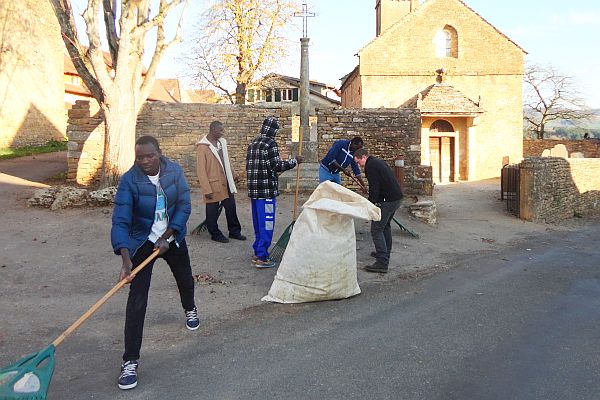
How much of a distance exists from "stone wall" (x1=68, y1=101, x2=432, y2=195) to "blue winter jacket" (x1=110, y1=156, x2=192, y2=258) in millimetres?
9752

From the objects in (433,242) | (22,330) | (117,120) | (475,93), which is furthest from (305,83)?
(475,93)

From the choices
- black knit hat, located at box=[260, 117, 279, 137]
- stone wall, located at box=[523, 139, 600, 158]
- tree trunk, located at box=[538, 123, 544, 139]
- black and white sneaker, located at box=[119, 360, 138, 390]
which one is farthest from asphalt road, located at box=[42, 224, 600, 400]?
tree trunk, located at box=[538, 123, 544, 139]

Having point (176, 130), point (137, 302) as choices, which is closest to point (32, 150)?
point (176, 130)

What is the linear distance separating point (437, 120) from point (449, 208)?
11.1 metres

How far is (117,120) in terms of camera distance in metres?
11.2

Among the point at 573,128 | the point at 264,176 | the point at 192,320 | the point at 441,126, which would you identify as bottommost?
the point at 192,320

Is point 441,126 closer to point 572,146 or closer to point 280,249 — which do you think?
point 572,146

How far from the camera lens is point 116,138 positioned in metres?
11.2

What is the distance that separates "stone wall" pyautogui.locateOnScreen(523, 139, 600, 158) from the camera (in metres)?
30.5

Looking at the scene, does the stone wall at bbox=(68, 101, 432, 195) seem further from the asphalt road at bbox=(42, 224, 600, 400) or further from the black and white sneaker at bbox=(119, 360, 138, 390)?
the black and white sneaker at bbox=(119, 360, 138, 390)

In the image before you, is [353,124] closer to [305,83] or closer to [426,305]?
[305,83]

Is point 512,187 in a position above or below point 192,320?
above

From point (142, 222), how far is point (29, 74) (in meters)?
23.9

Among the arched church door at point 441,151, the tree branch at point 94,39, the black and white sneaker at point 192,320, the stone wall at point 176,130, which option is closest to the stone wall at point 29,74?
the stone wall at point 176,130
